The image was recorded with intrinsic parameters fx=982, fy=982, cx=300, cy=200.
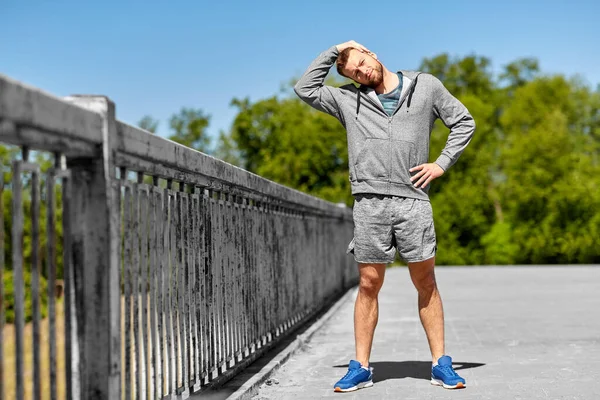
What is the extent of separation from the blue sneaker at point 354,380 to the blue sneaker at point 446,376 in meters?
0.37

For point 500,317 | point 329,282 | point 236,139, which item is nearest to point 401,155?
point 500,317

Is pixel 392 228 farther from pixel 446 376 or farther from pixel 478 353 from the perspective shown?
pixel 478 353

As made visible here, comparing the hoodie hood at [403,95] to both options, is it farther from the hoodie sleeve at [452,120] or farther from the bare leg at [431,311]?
the bare leg at [431,311]

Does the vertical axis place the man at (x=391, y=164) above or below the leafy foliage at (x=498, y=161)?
below

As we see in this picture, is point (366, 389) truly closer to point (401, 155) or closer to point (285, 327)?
point (401, 155)

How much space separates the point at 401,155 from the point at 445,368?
1205 mm

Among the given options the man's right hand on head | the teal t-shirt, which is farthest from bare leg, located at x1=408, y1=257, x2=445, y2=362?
the man's right hand on head

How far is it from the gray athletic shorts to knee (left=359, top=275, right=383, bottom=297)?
133 mm

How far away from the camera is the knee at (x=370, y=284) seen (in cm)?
545

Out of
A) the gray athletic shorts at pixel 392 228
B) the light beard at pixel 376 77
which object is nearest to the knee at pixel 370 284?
the gray athletic shorts at pixel 392 228

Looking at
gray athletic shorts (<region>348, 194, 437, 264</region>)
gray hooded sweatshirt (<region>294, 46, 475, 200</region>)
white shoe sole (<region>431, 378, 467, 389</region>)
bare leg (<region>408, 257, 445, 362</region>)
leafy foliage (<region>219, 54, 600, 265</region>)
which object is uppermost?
leafy foliage (<region>219, 54, 600, 265</region>)

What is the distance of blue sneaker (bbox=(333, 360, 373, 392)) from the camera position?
5.37 m

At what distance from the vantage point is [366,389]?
5.43 m

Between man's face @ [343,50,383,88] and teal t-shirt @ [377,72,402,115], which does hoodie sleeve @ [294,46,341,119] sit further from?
teal t-shirt @ [377,72,402,115]
